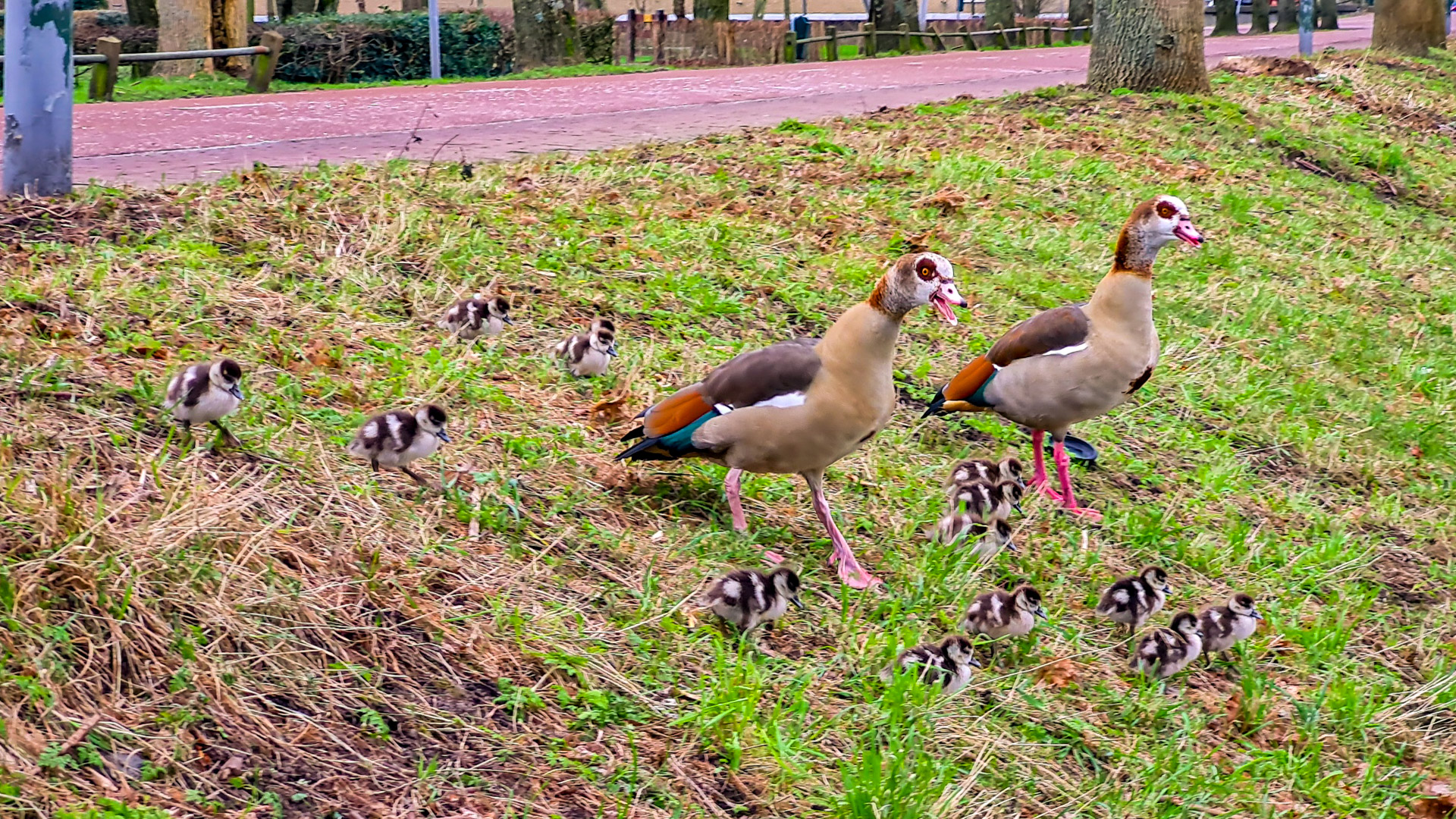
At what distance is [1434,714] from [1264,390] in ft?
12.0

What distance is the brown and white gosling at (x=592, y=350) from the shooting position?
6883 millimetres

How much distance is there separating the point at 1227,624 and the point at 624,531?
2470 millimetres

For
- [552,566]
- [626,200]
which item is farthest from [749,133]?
[552,566]

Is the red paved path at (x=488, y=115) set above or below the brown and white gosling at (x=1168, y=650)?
above

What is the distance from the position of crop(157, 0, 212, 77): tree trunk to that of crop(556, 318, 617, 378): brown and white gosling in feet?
63.3

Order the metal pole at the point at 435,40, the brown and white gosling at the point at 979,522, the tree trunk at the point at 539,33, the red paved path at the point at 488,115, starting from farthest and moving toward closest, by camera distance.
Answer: the tree trunk at the point at 539,33 < the metal pole at the point at 435,40 < the red paved path at the point at 488,115 < the brown and white gosling at the point at 979,522

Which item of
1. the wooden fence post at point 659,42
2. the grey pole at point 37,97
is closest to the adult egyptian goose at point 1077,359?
the grey pole at point 37,97

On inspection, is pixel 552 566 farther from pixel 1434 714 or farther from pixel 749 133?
pixel 749 133

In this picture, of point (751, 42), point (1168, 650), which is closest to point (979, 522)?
point (1168, 650)

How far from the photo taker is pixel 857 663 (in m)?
5.18

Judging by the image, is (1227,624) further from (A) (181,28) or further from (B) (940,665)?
(A) (181,28)

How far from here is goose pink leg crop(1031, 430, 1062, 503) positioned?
7148mm

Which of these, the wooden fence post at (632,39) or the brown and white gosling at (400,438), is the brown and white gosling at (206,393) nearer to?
the brown and white gosling at (400,438)

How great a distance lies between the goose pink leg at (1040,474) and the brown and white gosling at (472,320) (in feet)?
9.17
